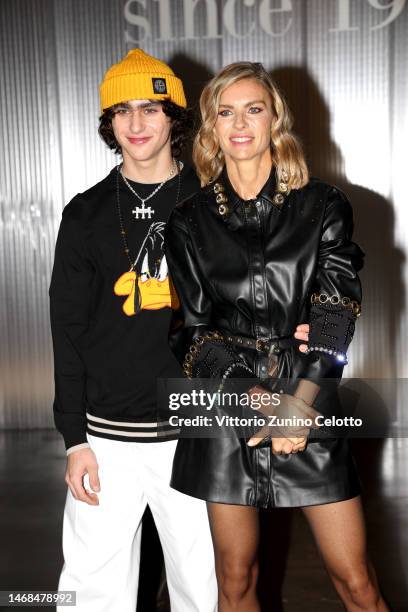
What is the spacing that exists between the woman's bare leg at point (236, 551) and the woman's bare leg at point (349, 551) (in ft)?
0.57

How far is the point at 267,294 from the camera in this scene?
1.96 metres

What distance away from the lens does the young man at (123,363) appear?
2.20 metres

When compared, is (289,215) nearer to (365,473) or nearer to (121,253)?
(121,253)

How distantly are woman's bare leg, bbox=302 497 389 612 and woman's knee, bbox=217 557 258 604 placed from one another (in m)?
0.20

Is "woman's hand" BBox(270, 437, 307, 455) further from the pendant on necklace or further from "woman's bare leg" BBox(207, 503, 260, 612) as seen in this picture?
the pendant on necklace

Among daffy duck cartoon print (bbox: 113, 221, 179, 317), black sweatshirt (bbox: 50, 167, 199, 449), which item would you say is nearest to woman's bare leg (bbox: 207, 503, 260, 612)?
black sweatshirt (bbox: 50, 167, 199, 449)

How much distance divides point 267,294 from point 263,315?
0.18ft

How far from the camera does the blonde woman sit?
1939 millimetres

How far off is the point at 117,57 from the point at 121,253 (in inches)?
127

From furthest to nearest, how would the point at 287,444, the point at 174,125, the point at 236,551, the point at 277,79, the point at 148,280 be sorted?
the point at 277,79 < the point at 174,125 < the point at 148,280 < the point at 236,551 < the point at 287,444

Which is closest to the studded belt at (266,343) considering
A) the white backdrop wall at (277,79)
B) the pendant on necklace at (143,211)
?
the pendant on necklace at (143,211)

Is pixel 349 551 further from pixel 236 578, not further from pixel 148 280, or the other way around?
pixel 148 280

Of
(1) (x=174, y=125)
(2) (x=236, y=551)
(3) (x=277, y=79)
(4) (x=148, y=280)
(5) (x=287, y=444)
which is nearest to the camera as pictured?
(5) (x=287, y=444)

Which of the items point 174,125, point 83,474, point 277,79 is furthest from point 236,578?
point 277,79
